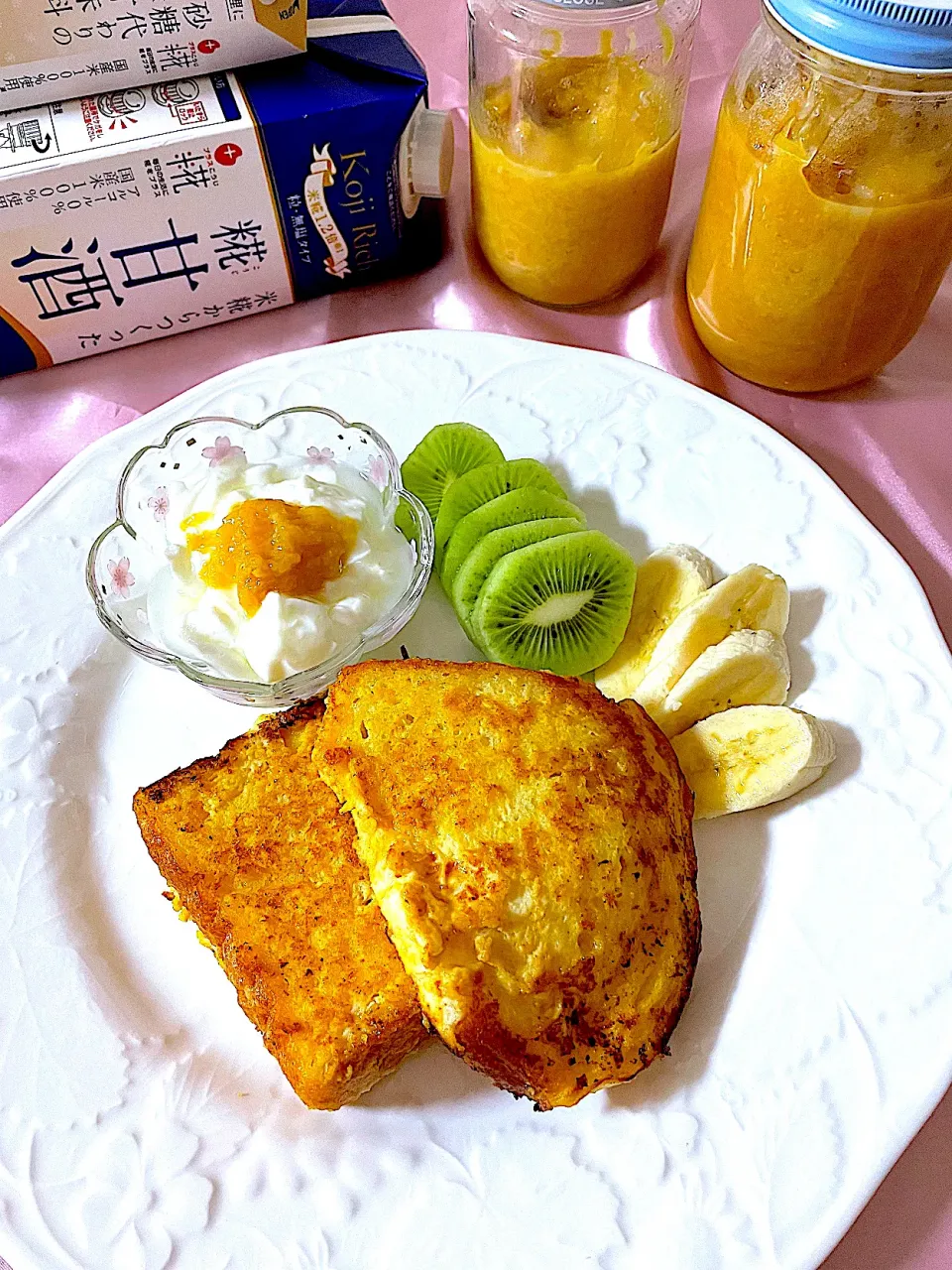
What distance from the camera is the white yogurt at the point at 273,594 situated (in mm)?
1732

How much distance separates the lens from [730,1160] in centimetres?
146

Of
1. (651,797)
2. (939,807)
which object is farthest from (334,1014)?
(939,807)

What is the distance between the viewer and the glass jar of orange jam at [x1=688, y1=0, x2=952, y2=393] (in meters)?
1.57

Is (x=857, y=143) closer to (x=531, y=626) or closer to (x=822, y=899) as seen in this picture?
(x=531, y=626)

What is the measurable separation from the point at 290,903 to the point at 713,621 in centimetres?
87

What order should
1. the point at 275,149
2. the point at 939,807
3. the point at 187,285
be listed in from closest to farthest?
the point at 939,807 < the point at 275,149 < the point at 187,285

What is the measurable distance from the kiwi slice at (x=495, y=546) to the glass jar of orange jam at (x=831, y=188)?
0.71 metres

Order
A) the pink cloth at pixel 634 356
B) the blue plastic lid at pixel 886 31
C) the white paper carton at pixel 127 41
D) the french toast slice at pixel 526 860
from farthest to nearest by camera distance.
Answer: the pink cloth at pixel 634 356 → the white paper carton at pixel 127 41 → the blue plastic lid at pixel 886 31 → the french toast slice at pixel 526 860

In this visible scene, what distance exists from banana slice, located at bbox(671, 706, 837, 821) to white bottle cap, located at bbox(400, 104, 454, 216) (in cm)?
149

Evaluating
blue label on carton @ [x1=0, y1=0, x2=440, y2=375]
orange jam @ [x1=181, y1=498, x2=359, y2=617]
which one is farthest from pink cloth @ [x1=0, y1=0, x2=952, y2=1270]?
orange jam @ [x1=181, y1=498, x2=359, y2=617]

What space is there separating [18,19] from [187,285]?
625 millimetres

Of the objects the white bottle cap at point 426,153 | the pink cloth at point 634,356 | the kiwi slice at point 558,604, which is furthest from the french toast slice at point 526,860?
the white bottle cap at point 426,153

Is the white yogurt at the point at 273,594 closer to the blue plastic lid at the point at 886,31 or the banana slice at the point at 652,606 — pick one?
the banana slice at the point at 652,606

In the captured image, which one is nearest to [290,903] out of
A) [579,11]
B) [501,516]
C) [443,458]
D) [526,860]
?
[526,860]
